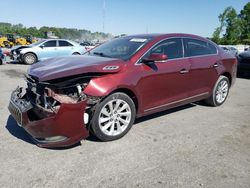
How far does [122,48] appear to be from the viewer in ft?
15.7

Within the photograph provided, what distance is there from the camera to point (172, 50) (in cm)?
496

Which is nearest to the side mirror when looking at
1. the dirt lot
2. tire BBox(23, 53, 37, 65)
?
the dirt lot

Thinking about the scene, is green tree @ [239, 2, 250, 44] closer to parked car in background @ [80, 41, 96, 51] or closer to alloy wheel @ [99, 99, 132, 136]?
parked car in background @ [80, 41, 96, 51]

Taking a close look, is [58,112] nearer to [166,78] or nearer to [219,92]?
[166,78]

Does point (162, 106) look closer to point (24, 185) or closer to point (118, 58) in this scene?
point (118, 58)

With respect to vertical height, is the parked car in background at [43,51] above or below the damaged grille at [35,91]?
above

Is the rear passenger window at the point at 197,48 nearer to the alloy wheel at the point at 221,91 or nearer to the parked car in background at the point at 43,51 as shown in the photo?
the alloy wheel at the point at 221,91

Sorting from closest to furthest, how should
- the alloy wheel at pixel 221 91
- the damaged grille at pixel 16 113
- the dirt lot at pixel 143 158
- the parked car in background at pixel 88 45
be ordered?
the dirt lot at pixel 143 158, the damaged grille at pixel 16 113, the alloy wheel at pixel 221 91, the parked car in background at pixel 88 45

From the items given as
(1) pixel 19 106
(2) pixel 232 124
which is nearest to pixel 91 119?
(1) pixel 19 106

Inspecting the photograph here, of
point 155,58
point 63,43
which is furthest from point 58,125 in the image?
point 63,43

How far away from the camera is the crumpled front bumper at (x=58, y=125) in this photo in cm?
342

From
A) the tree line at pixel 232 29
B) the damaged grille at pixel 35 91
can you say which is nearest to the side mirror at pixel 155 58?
the damaged grille at pixel 35 91

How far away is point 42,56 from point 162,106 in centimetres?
1116

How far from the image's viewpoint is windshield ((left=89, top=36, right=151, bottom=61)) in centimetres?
451
